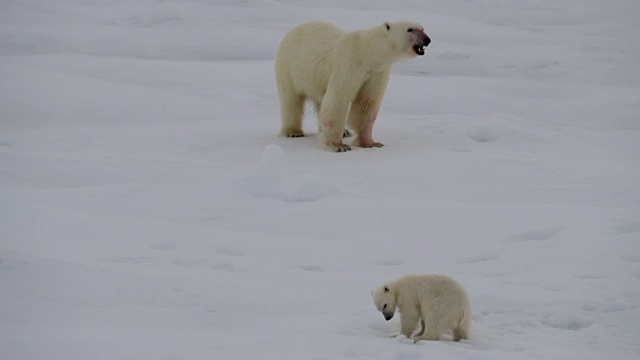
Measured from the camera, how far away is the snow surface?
4.22 meters

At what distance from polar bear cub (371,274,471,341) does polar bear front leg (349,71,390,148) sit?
4.32 m

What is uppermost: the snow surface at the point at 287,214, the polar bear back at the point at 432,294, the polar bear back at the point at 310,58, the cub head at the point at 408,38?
the cub head at the point at 408,38

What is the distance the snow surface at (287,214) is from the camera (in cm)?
422

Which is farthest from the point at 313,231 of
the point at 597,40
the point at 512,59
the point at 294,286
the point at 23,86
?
the point at 597,40

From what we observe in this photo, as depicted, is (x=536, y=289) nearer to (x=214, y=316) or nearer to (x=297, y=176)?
(x=214, y=316)

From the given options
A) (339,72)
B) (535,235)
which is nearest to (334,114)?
(339,72)

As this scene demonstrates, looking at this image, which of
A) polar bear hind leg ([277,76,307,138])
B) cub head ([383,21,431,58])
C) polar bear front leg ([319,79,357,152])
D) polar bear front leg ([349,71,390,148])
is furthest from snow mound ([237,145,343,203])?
polar bear hind leg ([277,76,307,138])

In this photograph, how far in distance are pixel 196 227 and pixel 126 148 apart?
2616mm

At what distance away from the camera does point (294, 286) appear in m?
4.96

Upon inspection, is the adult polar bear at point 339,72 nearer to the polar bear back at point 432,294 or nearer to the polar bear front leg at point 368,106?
the polar bear front leg at point 368,106

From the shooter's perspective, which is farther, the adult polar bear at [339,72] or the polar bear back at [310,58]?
the polar bear back at [310,58]

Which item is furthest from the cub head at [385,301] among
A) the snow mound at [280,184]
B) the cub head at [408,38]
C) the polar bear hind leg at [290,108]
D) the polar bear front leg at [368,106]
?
the polar bear hind leg at [290,108]

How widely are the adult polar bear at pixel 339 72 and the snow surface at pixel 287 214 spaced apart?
13.5 inches

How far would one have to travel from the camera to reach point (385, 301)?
429 centimetres
